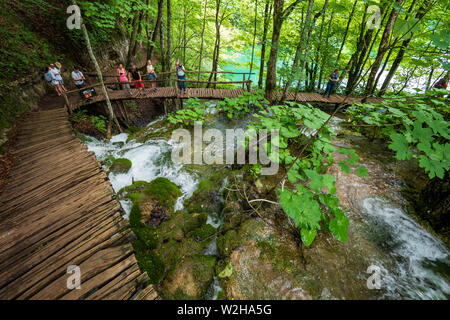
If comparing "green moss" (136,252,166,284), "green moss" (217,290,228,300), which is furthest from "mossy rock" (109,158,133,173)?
"green moss" (217,290,228,300)

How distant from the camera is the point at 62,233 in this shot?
368 cm

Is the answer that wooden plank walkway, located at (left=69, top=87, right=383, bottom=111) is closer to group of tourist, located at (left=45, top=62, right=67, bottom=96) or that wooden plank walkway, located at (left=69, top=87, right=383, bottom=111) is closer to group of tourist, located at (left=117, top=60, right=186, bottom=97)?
group of tourist, located at (left=117, top=60, right=186, bottom=97)

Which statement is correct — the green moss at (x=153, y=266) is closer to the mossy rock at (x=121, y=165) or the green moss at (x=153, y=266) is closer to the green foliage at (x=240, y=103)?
the mossy rock at (x=121, y=165)

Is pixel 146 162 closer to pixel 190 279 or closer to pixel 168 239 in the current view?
pixel 168 239

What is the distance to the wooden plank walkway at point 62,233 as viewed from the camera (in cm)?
297

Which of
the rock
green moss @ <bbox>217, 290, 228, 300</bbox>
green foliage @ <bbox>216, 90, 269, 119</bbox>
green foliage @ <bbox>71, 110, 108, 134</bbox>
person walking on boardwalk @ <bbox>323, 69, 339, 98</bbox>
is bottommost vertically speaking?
green moss @ <bbox>217, 290, 228, 300</bbox>

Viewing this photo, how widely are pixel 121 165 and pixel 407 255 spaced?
8.67 meters

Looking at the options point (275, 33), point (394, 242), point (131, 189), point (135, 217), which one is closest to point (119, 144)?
point (131, 189)

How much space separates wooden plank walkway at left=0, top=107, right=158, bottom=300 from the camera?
2971 millimetres

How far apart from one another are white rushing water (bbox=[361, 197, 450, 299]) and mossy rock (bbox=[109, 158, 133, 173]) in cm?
774

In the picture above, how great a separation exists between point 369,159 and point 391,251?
271cm

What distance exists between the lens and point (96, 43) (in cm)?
1263
